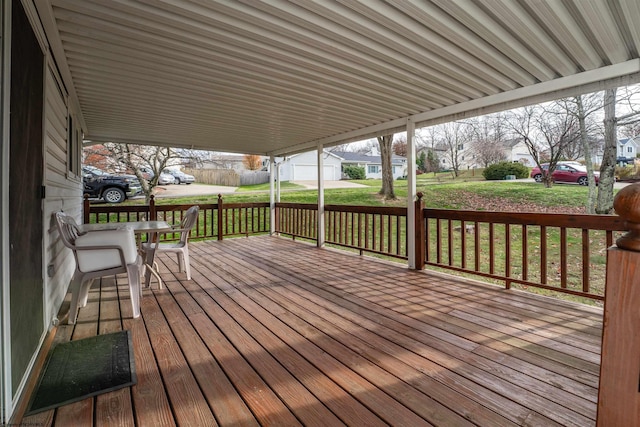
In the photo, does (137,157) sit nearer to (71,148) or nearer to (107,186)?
(107,186)

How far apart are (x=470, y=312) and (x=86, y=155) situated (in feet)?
40.3

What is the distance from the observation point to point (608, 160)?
7.34 metres

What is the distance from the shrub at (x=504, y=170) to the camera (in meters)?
11.9

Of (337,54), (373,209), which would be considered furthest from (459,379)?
(373,209)

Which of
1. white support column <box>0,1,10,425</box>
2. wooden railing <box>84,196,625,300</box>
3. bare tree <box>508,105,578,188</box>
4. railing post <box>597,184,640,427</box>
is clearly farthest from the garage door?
railing post <box>597,184,640,427</box>

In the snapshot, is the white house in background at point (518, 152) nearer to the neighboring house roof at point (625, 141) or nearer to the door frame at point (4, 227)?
the neighboring house roof at point (625, 141)

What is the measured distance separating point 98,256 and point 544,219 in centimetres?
410

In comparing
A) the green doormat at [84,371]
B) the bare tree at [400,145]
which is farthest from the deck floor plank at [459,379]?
the bare tree at [400,145]

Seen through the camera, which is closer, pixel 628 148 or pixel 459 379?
pixel 459 379

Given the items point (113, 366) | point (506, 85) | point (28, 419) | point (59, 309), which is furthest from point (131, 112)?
point (506, 85)

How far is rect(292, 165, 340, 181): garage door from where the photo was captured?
19.8 meters

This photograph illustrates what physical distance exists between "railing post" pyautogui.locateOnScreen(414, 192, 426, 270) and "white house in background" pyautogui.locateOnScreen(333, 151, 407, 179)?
1826cm

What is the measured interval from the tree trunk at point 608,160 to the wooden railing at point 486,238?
86cm

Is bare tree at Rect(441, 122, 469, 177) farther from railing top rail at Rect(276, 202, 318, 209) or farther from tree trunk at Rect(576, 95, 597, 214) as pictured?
railing top rail at Rect(276, 202, 318, 209)
